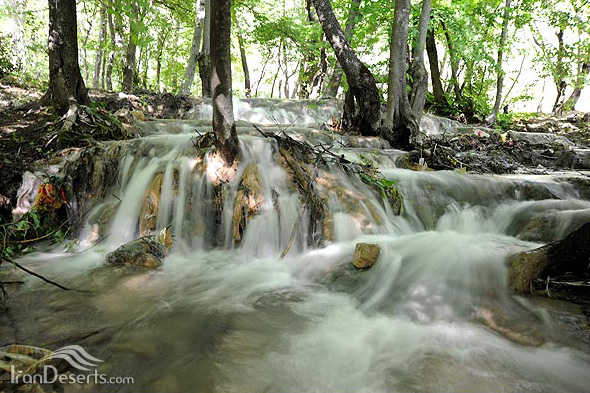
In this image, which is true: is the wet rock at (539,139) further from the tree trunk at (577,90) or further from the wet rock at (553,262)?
the wet rock at (553,262)

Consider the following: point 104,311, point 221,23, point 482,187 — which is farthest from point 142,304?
point 482,187

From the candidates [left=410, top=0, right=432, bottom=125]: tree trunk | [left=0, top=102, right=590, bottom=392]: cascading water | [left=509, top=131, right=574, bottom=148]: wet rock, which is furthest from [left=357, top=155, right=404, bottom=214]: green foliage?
[left=509, top=131, right=574, bottom=148]: wet rock

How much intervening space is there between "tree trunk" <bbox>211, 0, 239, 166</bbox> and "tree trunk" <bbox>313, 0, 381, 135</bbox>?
3.95m

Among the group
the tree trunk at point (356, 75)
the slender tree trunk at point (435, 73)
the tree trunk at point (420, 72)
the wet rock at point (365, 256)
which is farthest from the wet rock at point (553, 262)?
the slender tree trunk at point (435, 73)

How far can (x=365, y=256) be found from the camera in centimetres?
316

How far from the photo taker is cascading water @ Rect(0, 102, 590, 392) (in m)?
1.86

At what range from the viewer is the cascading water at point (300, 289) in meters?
1.86

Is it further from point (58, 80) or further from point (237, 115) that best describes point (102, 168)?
point (237, 115)

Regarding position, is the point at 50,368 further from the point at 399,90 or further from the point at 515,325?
the point at 399,90

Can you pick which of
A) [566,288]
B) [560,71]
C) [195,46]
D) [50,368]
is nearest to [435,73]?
[560,71]

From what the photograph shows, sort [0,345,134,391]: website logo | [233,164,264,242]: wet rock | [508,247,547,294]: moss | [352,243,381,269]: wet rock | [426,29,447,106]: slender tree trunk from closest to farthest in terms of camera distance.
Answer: [0,345,134,391]: website logo → [508,247,547,294]: moss → [352,243,381,269]: wet rock → [233,164,264,242]: wet rock → [426,29,447,106]: slender tree trunk

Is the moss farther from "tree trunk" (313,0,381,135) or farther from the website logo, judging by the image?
"tree trunk" (313,0,381,135)

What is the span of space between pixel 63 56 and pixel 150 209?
361 centimetres

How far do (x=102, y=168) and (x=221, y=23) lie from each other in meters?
2.52
